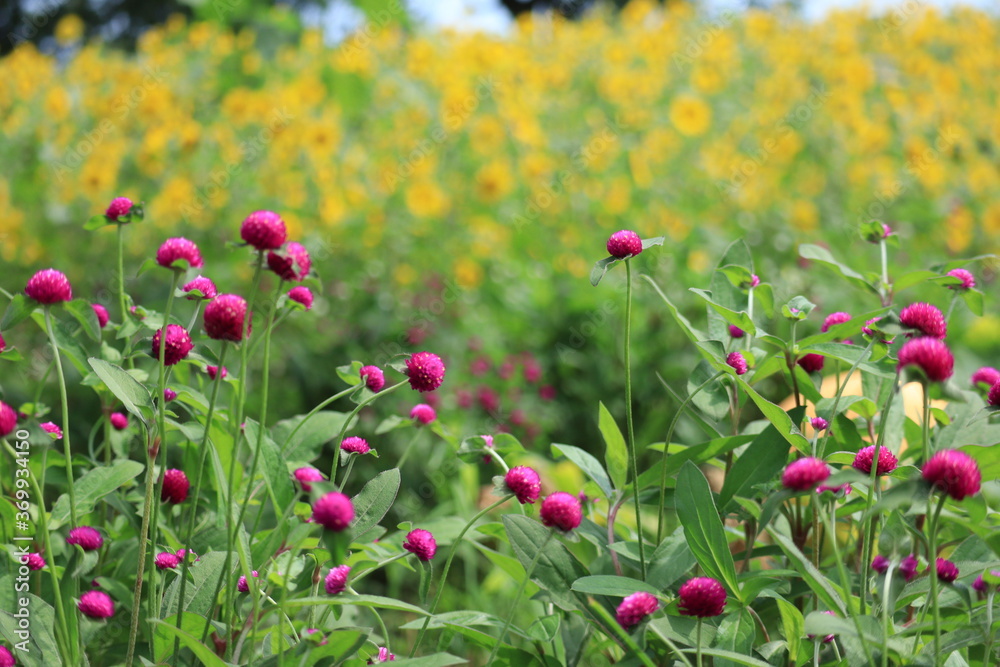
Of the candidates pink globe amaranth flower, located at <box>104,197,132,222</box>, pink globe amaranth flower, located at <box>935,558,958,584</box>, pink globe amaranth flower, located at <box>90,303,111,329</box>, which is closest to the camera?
pink globe amaranth flower, located at <box>935,558,958,584</box>

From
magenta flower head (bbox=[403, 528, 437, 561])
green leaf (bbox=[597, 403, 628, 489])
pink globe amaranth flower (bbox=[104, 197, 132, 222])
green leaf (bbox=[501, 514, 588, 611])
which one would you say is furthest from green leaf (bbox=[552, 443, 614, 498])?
pink globe amaranth flower (bbox=[104, 197, 132, 222])

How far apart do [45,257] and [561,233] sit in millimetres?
2270

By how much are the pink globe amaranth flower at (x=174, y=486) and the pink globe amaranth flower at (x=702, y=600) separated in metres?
0.59

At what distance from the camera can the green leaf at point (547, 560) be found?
0.87 m

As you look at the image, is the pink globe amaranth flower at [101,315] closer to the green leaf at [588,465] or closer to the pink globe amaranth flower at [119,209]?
the pink globe amaranth flower at [119,209]

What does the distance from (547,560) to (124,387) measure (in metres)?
0.47

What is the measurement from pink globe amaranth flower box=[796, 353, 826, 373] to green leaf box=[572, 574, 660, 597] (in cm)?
44

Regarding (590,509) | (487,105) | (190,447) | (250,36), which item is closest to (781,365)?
(590,509)

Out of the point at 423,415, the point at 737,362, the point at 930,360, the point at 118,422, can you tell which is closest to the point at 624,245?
the point at 737,362

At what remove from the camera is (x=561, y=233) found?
4227mm

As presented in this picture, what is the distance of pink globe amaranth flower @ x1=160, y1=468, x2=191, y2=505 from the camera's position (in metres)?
1.00

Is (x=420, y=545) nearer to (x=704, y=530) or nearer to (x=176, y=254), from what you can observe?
(x=704, y=530)

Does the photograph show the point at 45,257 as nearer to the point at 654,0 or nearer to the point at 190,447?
the point at 190,447

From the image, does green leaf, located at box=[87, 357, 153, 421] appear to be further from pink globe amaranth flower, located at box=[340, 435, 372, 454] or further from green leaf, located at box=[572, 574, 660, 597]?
green leaf, located at box=[572, 574, 660, 597]
